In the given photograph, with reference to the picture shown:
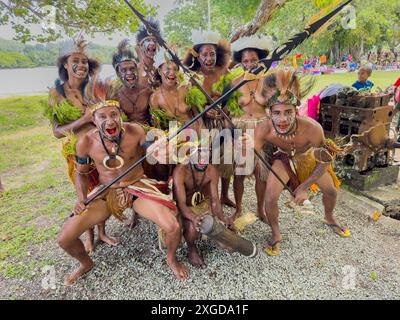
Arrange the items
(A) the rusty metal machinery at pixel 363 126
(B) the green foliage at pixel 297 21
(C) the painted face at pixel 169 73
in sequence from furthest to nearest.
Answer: (B) the green foliage at pixel 297 21, (A) the rusty metal machinery at pixel 363 126, (C) the painted face at pixel 169 73

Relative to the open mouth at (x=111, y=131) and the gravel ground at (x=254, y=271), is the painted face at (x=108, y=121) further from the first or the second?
the gravel ground at (x=254, y=271)

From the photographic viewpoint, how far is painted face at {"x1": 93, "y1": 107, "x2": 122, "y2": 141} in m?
2.84

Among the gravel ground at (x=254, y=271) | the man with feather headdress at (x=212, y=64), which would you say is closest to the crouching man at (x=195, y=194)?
the gravel ground at (x=254, y=271)

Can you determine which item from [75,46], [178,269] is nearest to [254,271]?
[178,269]

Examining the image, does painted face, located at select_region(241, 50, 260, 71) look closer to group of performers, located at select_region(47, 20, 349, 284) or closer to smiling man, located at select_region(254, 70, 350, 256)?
group of performers, located at select_region(47, 20, 349, 284)

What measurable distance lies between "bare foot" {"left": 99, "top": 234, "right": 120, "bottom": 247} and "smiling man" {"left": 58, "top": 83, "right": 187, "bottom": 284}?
479 millimetres

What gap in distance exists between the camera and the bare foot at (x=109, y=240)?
365cm

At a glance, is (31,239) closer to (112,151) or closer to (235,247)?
(112,151)

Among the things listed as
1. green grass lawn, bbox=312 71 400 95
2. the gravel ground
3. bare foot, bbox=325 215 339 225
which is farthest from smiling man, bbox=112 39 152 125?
green grass lawn, bbox=312 71 400 95

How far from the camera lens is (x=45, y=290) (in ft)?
9.67

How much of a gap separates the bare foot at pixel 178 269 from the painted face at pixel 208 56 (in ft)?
7.80

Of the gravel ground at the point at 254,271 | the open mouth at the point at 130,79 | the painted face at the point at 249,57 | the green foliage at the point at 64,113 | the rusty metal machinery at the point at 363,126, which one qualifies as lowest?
the gravel ground at the point at 254,271

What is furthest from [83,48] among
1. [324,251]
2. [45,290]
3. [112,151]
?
[324,251]
